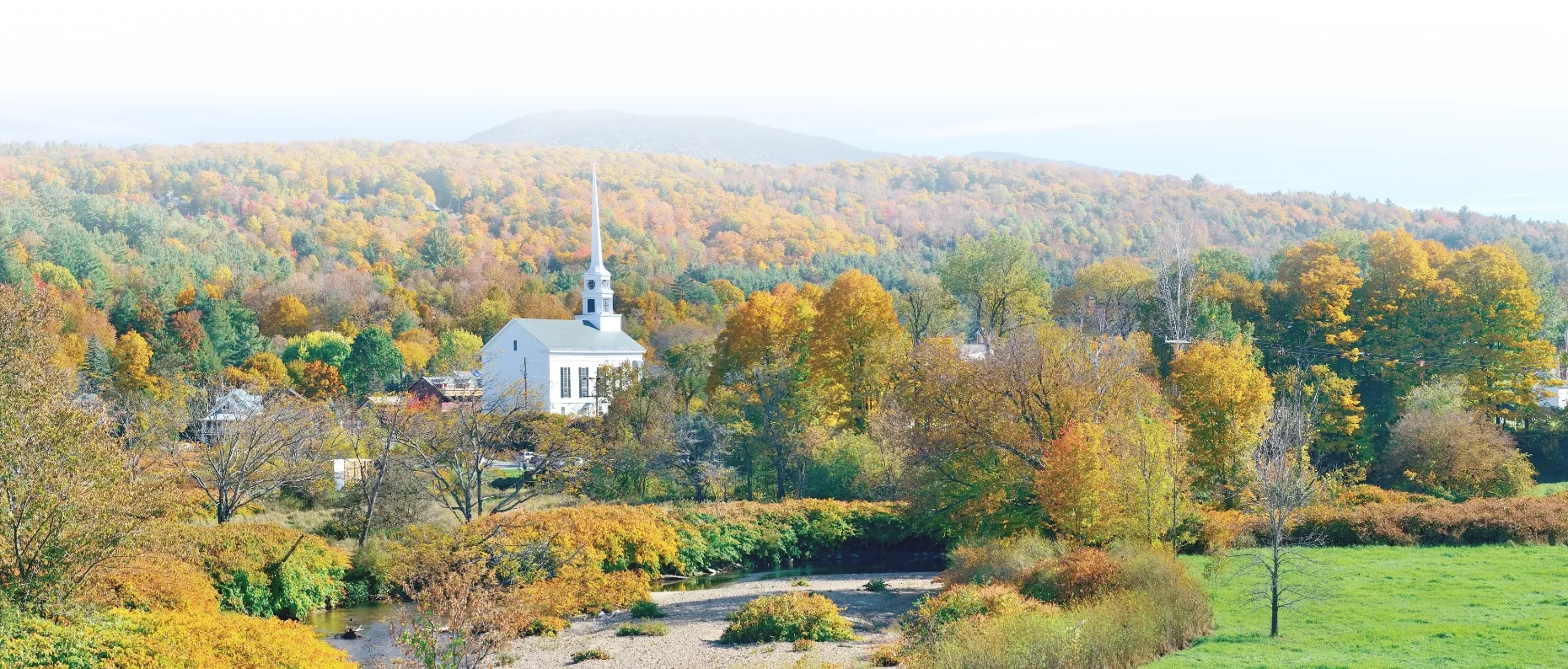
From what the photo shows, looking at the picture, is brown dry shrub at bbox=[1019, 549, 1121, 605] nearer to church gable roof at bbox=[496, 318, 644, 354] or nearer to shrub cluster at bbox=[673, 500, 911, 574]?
shrub cluster at bbox=[673, 500, 911, 574]

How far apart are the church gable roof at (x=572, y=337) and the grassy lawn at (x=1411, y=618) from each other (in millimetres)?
44019

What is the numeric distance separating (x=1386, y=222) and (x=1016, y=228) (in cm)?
3922

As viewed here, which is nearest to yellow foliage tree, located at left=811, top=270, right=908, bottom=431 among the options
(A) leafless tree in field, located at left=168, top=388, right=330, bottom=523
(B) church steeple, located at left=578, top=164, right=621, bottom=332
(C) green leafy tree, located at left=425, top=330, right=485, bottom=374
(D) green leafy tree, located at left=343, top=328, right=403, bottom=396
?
(A) leafless tree in field, located at left=168, top=388, right=330, bottom=523

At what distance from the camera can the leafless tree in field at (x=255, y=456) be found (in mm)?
35250

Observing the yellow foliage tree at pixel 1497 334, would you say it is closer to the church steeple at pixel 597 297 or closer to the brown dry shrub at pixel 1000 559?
the brown dry shrub at pixel 1000 559

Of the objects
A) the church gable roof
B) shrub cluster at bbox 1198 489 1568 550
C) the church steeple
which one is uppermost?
the church steeple

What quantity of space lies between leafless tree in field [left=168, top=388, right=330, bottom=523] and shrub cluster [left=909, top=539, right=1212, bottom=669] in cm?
1993

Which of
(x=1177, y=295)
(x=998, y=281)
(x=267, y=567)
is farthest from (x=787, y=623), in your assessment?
(x=998, y=281)

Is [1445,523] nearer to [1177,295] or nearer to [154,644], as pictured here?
[1177,295]

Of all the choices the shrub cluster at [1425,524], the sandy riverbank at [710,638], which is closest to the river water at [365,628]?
the sandy riverbank at [710,638]

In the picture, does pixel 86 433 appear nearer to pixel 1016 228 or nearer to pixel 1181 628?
pixel 1181 628

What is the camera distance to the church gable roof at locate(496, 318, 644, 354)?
6856 centimetres

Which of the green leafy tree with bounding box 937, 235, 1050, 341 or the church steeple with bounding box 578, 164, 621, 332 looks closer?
the green leafy tree with bounding box 937, 235, 1050, 341

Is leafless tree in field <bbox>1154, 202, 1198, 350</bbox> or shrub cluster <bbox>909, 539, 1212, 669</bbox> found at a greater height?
leafless tree in field <bbox>1154, 202, 1198, 350</bbox>
